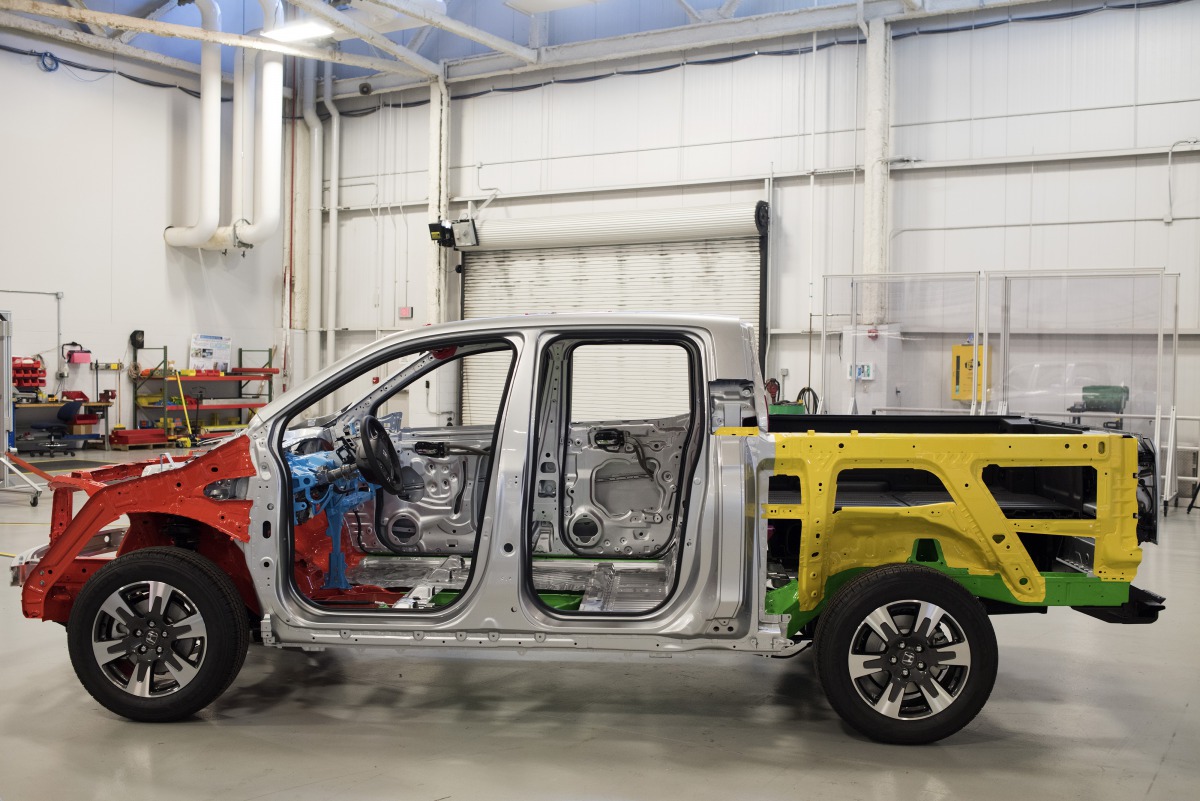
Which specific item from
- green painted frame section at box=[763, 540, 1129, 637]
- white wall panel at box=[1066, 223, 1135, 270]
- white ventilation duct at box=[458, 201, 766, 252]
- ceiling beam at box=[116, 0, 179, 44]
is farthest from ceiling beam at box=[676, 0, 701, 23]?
green painted frame section at box=[763, 540, 1129, 637]

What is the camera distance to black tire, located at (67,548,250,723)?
3805mm

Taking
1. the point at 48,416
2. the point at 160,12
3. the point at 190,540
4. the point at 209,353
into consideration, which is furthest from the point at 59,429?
the point at 190,540

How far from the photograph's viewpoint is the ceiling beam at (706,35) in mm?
13227

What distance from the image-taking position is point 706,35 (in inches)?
571

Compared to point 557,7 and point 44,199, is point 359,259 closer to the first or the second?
point 44,199

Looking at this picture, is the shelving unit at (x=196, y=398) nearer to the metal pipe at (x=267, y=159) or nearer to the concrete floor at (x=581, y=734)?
the metal pipe at (x=267, y=159)

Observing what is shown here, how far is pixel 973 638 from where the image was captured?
361 centimetres

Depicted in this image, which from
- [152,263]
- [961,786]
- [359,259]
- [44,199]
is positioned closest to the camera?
[961,786]

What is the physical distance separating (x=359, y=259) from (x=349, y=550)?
1384 centimetres

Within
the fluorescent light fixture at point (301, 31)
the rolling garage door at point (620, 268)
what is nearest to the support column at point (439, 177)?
the rolling garage door at point (620, 268)

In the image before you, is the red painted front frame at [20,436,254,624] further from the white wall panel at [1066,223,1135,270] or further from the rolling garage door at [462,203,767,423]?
the white wall panel at [1066,223,1135,270]

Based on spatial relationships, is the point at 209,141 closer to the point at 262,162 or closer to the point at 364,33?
the point at 262,162

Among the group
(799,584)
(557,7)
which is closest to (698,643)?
(799,584)

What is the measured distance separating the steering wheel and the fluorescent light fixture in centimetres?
1048
